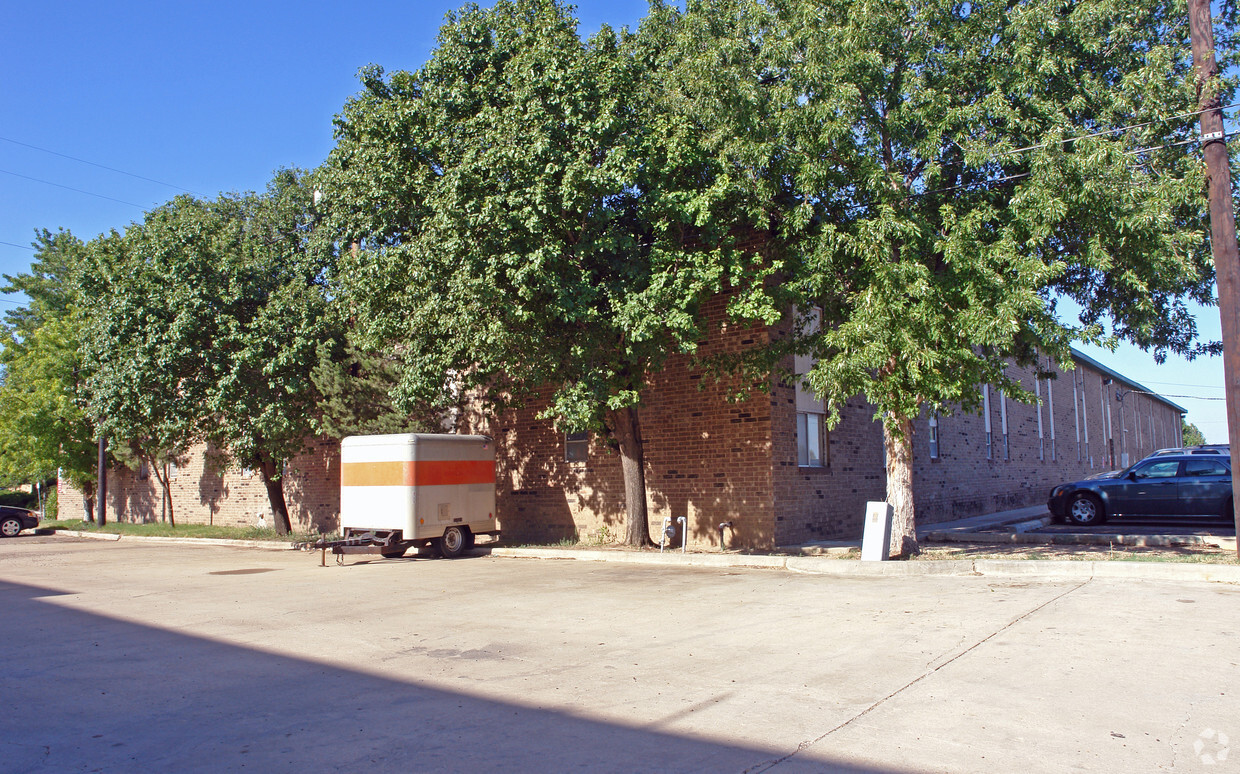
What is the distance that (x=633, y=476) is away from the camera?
16.6m

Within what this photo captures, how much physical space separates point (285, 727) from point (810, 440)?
13906 millimetres

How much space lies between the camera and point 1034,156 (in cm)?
1188

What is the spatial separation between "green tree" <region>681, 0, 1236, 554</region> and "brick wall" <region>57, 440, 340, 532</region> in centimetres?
1567

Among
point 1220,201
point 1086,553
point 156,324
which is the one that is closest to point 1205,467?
point 1086,553

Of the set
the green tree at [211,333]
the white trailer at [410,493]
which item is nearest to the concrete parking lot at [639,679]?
the white trailer at [410,493]

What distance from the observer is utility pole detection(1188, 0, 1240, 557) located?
11.5 metres

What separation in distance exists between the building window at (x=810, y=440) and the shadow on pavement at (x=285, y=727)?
473 inches

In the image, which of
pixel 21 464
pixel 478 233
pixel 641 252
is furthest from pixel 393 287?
pixel 21 464

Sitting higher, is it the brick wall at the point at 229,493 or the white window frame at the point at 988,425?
the white window frame at the point at 988,425

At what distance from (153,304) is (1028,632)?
65.3 ft

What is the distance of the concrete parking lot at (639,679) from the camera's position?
480 cm

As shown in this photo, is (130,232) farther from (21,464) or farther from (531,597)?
(531,597)

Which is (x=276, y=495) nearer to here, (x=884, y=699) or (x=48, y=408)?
(x=48, y=408)

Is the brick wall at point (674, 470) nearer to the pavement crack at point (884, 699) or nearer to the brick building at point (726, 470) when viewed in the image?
the brick building at point (726, 470)
